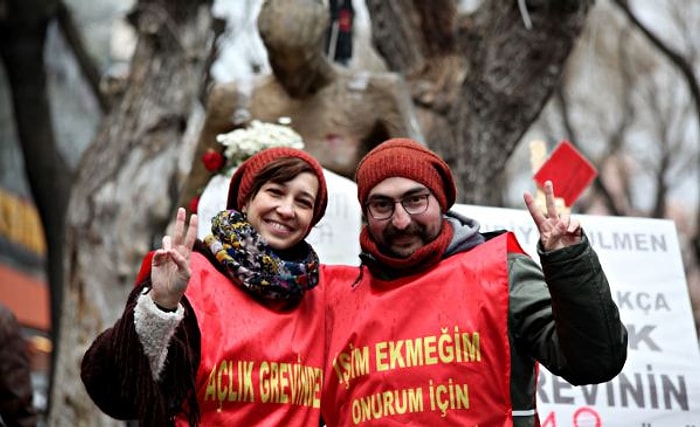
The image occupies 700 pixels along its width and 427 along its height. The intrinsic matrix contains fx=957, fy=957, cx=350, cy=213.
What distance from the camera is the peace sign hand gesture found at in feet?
8.82

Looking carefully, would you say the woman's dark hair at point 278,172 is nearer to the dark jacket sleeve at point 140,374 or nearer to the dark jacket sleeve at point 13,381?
the dark jacket sleeve at point 140,374

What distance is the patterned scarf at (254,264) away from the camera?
3025 millimetres

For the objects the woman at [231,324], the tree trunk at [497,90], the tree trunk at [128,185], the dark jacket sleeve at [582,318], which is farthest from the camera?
the tree trunk at [128,185]

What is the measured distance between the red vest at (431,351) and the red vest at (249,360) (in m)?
0.10

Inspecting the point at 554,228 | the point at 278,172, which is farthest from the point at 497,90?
the point at 554,228

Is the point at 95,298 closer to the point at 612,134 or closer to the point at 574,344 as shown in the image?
the point at 574,344

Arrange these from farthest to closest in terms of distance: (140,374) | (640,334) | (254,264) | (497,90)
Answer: (497,90), (640,334), (254,264), (140,374)

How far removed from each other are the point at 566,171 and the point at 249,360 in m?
2.07

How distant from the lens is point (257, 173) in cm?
325

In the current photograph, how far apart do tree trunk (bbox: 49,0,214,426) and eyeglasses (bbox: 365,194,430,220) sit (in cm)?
445

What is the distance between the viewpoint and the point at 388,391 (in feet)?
9.62

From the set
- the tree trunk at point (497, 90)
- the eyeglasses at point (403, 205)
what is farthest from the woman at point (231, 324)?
the tree trunk at point (497, 90)

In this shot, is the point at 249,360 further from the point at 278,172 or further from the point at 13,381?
the point at 13,381

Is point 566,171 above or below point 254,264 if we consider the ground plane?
above
